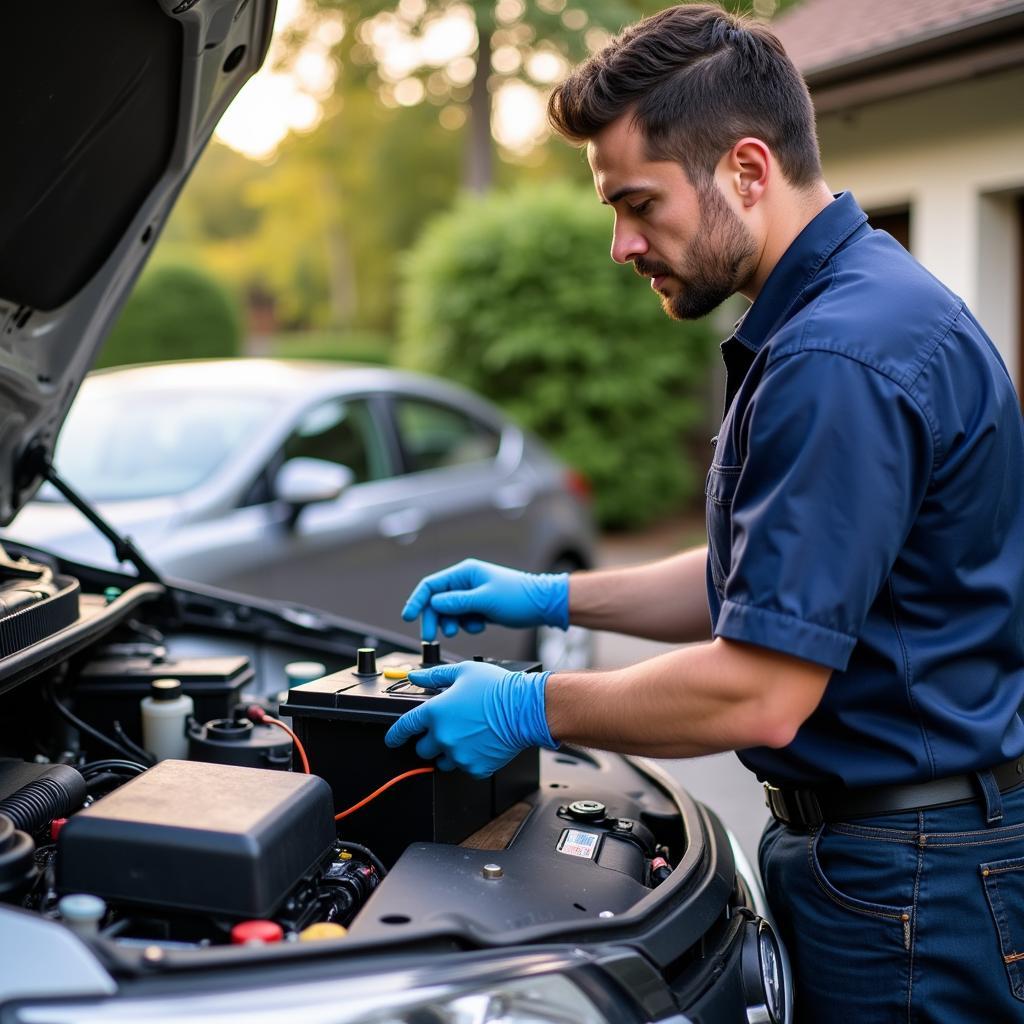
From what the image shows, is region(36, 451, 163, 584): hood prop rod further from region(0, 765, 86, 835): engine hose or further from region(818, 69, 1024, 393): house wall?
region(818, 69, 1024, 393): house wall

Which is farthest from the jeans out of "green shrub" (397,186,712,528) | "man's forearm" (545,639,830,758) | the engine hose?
"green shrub" (397,186,712,528)

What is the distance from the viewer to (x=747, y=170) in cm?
178

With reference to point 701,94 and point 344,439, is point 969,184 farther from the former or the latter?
point 701,94

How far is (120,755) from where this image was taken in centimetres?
228

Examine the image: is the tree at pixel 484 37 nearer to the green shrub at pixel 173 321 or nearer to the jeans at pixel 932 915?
the green shrub at pixel 173 321

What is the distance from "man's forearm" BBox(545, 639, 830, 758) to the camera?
5.08ft

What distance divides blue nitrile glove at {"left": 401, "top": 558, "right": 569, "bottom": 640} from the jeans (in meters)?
0.88

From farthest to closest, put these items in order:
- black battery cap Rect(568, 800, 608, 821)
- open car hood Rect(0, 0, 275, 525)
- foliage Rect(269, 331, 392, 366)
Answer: foliage Rect(269, 331, 392, 366) < black battery cap Rect(568, 800, 608, 821) < open car hood Rect(0, 0, 275, 525)

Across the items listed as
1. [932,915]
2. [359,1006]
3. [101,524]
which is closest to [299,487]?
[101,524]

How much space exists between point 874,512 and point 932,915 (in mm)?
668

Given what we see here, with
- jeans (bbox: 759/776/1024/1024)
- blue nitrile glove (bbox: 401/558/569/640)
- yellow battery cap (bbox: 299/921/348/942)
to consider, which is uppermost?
blue nitrile glove (bbox: 401/558/569/640)

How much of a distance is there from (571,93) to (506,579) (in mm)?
1054

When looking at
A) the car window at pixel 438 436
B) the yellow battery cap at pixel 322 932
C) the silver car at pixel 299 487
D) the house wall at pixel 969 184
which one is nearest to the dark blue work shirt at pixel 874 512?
the yellow battery cap at pixel 322 932

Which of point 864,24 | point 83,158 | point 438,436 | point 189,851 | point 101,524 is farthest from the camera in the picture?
point 864,24
